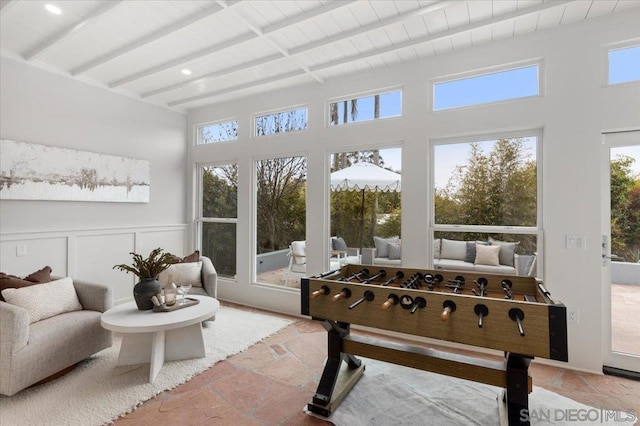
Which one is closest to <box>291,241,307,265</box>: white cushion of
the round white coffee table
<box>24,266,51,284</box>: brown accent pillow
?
the round white coffee table

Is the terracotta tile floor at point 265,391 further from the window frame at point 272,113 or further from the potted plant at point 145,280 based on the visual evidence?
the window frame at point 272,113

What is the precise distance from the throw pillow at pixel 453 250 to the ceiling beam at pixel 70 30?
146 inches

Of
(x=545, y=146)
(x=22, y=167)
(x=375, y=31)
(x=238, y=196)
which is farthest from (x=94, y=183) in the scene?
(x=545, y=146)

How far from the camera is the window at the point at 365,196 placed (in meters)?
3.82

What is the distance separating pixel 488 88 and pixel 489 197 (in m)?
1.11

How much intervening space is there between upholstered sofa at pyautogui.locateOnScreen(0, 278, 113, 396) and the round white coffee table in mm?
235

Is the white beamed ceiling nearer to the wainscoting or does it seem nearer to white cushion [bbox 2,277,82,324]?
the wainscoting

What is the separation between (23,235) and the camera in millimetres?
3521

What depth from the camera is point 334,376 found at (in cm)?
237

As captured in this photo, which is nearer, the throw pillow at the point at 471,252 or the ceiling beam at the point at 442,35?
the ceiling beam at the point at 442,35

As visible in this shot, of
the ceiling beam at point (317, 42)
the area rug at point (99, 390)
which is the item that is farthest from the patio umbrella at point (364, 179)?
the area rug at point (99, 390)

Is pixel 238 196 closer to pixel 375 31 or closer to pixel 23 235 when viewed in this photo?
pixel 23 235

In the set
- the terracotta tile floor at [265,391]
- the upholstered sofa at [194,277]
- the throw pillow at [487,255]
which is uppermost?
the throw pillow at [487,255]

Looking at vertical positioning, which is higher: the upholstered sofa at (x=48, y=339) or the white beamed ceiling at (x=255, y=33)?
the white beamed ceiling at (x=255, y=33)
